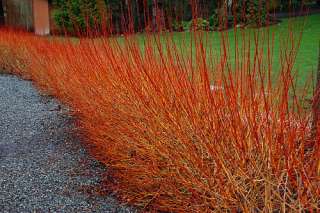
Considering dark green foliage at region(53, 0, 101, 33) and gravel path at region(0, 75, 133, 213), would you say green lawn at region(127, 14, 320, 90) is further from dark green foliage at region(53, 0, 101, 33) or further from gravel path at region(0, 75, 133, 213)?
dark green foliage at region(53, 0, 101, 33)

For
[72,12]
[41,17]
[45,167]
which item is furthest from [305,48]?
[41,17]

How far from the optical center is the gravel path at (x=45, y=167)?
3.25m

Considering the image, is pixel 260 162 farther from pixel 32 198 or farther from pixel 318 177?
pixel 32 198

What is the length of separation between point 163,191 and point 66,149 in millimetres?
1648

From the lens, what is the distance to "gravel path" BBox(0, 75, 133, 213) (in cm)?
325

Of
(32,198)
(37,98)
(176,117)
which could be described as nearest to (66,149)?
(32,198)

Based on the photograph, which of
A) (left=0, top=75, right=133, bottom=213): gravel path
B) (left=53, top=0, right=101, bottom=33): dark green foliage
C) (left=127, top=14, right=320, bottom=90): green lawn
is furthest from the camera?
(left=53, top=0, right=101, bottom=33): dark green foliage


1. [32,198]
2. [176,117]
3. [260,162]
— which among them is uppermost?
[176,117]

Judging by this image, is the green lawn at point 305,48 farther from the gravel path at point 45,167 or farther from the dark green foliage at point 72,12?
the dark green foliage at point 72,12

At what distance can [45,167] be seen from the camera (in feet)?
13.1

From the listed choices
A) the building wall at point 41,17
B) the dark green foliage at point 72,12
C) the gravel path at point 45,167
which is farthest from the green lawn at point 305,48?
the building wall at point 41,17

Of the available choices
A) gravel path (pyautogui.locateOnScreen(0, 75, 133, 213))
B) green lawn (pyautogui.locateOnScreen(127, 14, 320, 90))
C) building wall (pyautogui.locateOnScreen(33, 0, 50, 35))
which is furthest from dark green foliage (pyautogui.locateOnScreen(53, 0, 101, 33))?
gravel path (pyautogui.locateOnScreen(0, 75, 133, 213))

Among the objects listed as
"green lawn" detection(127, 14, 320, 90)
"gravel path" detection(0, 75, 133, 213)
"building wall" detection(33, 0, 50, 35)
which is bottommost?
"gravel path" detection(0, 75, 133, 213)

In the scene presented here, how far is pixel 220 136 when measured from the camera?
2.63 m
